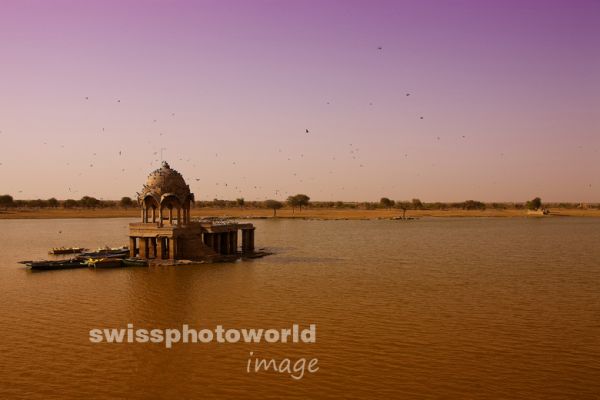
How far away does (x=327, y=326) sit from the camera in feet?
76.9

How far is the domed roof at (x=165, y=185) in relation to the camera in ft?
151

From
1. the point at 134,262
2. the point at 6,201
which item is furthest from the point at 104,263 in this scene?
→ the point at 6,201

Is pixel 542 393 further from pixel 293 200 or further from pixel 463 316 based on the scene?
pixel 293 200

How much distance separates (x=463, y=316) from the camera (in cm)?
2567

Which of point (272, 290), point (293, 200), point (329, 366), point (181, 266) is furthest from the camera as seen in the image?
point (293, 200)

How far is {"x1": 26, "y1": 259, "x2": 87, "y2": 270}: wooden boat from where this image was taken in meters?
41.6

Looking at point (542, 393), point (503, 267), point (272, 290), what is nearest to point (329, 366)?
point (542, 393)

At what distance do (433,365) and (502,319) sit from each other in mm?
8412

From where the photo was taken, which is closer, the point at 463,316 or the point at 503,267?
the point at 463,316

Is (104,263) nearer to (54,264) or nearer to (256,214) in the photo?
(54,264)

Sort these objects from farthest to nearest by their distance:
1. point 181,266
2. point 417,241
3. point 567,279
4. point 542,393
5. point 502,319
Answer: point 417,241
point 181,266
point 567,279
point 502,319
point 542,393

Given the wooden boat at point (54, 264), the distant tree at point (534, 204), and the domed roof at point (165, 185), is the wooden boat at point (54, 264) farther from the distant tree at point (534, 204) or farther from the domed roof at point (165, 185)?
the distant tree at point (534, 204)

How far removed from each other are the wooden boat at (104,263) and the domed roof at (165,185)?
251 inches

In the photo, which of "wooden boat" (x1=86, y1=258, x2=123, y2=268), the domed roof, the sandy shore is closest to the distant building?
the domed roof
